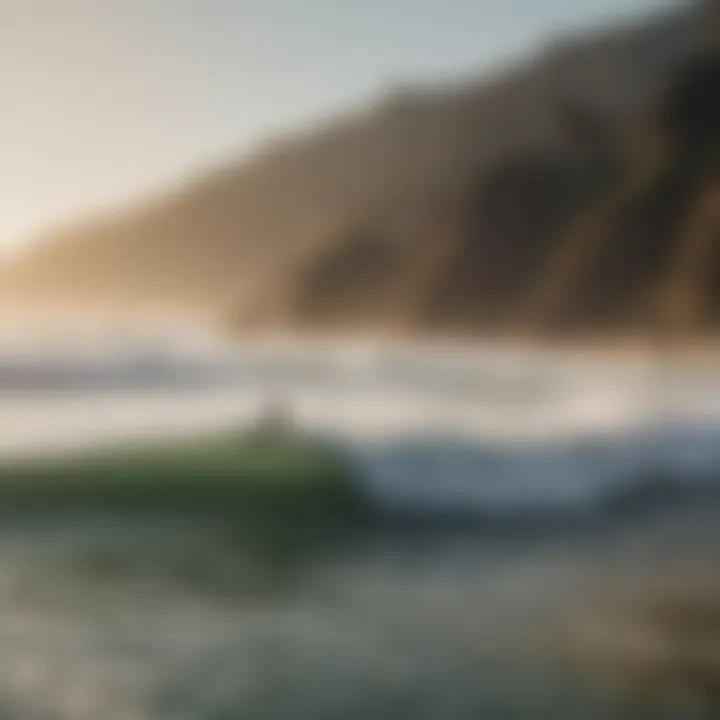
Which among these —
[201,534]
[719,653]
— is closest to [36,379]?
[201,534]

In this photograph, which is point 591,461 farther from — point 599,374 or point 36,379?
point 36,379

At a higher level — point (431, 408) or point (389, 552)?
point (431, 408)

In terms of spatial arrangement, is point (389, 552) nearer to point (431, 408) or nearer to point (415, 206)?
A: point (431, 408)

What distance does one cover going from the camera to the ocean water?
1136mm

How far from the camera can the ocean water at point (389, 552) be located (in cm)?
114

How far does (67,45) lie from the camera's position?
125 cm

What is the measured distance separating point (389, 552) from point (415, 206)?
1.43ft

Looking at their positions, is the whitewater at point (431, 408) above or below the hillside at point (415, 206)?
below

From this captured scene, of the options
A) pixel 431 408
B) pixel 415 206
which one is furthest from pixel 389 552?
pixel 415 206

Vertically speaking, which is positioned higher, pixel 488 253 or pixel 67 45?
pixel 67 45

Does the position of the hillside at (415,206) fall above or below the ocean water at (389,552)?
above

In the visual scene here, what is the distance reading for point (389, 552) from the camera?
1216 millimetres

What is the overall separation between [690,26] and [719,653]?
0.77 m

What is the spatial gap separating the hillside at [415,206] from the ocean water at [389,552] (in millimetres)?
71
